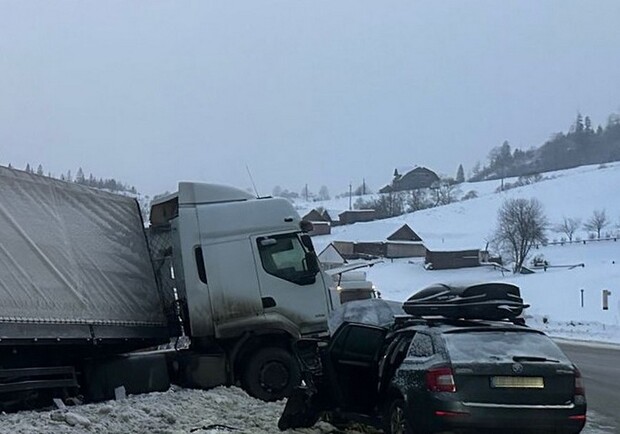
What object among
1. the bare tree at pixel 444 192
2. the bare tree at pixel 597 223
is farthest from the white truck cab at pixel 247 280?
the bare tree at pixel 444 192

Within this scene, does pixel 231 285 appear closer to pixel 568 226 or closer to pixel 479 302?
pixel 479 302

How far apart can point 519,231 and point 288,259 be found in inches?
2924

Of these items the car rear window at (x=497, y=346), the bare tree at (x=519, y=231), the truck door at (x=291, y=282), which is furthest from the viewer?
the bare tree at (x=519, y=231)

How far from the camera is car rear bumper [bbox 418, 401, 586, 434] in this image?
677 centimetres

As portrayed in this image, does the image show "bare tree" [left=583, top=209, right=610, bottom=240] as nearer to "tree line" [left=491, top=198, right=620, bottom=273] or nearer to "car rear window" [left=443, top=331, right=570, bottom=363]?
"tree line" [left=491, top=198, right=620, bottom=273]

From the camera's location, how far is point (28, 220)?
10180 millimetres

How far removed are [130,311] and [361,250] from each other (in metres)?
85.1

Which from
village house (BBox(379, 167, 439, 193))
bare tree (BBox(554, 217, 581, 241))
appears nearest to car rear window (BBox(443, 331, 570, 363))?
bare tree (BBox(554, 217, 581, 241))

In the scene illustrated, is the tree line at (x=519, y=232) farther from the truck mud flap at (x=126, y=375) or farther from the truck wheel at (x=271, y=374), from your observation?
the truck mud flap at (x=126, y=375)

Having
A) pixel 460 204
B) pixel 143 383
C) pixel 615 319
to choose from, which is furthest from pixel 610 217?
pixel 143 383

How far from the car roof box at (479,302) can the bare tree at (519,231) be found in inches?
2771

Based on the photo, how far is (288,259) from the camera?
1222 centimetres

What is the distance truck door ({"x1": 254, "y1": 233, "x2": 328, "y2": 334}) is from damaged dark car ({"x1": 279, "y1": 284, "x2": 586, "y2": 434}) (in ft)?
10.5

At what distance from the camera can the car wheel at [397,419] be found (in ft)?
23.6
